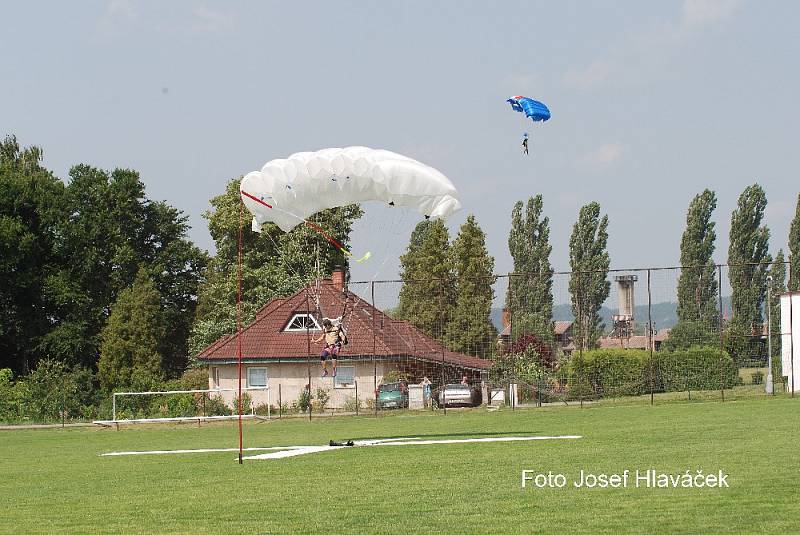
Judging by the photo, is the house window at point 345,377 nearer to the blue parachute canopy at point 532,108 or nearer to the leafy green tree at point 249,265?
the leafy green tree at point 249,265

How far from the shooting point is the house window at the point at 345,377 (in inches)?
1626

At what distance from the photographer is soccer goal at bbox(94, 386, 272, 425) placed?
36.4 meters

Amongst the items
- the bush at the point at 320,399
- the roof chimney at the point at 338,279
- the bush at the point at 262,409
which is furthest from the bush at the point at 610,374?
the roof chimney at the point at 338,279

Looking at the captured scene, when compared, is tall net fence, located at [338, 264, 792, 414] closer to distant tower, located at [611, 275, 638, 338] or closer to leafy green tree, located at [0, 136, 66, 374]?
distant tower, located at [611, 275, 638, 338]

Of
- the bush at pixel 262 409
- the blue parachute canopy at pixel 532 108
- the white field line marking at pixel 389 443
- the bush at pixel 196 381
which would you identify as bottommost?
the bush at pixel 262 409

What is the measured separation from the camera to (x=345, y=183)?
19.4 m

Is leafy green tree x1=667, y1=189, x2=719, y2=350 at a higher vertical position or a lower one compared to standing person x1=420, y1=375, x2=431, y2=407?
higher

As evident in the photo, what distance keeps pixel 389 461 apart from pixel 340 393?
25.4m

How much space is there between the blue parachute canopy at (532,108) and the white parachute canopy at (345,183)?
1.82 m

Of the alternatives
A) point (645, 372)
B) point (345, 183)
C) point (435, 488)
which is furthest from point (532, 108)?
point (645, 372)

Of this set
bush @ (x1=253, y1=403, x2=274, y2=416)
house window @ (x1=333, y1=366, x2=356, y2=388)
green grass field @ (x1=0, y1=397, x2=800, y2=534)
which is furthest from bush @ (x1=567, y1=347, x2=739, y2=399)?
green grass field @ (x1=0, y1=397, x2=800, y2=534)

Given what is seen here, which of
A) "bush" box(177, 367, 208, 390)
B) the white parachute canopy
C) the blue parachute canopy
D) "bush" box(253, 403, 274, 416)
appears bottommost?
"bush" box(253, 403, 274, 416)

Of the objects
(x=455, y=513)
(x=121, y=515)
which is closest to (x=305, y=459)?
(x=121, y=515)

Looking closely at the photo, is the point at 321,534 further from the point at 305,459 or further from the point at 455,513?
the point at 305,459
